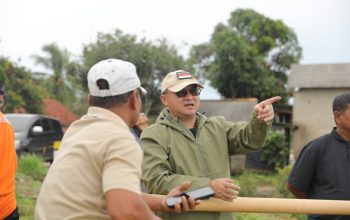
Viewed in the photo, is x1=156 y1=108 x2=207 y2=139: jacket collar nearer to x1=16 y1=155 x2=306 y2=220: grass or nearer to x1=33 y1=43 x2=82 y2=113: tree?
x1=16 y1=155 x2=306 y2=220: grass

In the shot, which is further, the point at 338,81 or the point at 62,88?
the point at 62,88

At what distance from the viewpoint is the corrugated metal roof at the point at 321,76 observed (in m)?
17.5

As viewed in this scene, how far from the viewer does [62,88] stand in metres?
34.2

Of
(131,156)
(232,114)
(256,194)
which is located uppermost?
(131,156)

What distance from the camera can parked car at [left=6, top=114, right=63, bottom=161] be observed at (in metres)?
12.9

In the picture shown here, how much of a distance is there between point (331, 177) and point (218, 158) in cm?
83

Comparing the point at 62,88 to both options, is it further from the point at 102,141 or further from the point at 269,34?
the point at 102,141

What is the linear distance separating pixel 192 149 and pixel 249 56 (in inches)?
881

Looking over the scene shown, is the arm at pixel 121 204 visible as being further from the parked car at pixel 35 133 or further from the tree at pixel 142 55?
the tree at pixel 142 55

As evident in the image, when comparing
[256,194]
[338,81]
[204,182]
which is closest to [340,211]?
[204,182]

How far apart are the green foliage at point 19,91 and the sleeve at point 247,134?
20.9 m

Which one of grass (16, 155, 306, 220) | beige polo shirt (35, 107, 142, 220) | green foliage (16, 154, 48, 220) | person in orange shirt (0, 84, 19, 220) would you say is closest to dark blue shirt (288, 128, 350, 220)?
beige polo shirt (35, 107, 142, 220)

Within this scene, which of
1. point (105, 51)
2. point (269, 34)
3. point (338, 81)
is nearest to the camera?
point (338, 81)

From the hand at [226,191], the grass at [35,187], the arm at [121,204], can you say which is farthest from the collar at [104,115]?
the grass at [35,187]
